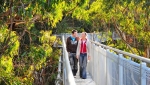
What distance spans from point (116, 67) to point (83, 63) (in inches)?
148

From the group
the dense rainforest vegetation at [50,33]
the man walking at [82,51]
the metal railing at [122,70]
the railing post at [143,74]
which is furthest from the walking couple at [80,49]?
the railing post at [143,74]

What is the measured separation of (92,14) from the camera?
26.4 metres

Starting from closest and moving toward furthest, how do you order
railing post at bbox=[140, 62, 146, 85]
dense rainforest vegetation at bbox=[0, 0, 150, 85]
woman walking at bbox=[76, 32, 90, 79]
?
1. railing post at bbox=[140, 62, 146, 85]
2. woman walking at bbox=[76, 32, 90, 79]
3. dense rainforest vegetation at bbox=[0, 0, 150, 85]

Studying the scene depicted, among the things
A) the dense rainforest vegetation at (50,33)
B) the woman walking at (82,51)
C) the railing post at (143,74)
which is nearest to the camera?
the railing post at (143,74)

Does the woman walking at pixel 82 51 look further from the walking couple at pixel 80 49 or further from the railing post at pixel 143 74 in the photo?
the railing post at pixel 143 74

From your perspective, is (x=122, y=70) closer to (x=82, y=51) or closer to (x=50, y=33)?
(x=82, y=51)

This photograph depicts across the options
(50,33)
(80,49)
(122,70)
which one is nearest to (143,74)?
(122,70)

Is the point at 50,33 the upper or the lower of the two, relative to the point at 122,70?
upper

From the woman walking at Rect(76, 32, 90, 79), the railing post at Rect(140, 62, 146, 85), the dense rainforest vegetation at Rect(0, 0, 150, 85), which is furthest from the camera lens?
the dense rainforest vegetation at Rect(0, 0, 150, 85)

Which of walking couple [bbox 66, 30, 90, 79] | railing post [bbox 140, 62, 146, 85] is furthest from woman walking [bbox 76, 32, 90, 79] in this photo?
railing post [bbox 140, 62, 146, 85]

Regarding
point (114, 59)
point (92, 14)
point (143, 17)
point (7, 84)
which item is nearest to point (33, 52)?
point (7, 84)

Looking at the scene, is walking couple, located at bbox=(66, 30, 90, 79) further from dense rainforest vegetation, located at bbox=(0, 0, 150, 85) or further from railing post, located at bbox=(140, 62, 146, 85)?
railing post, located at bbox=(140, 62, 146, 85)

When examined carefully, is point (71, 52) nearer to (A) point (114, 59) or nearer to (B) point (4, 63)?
(B) point (4, 63)

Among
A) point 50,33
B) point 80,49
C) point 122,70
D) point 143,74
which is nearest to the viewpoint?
point 143,74
